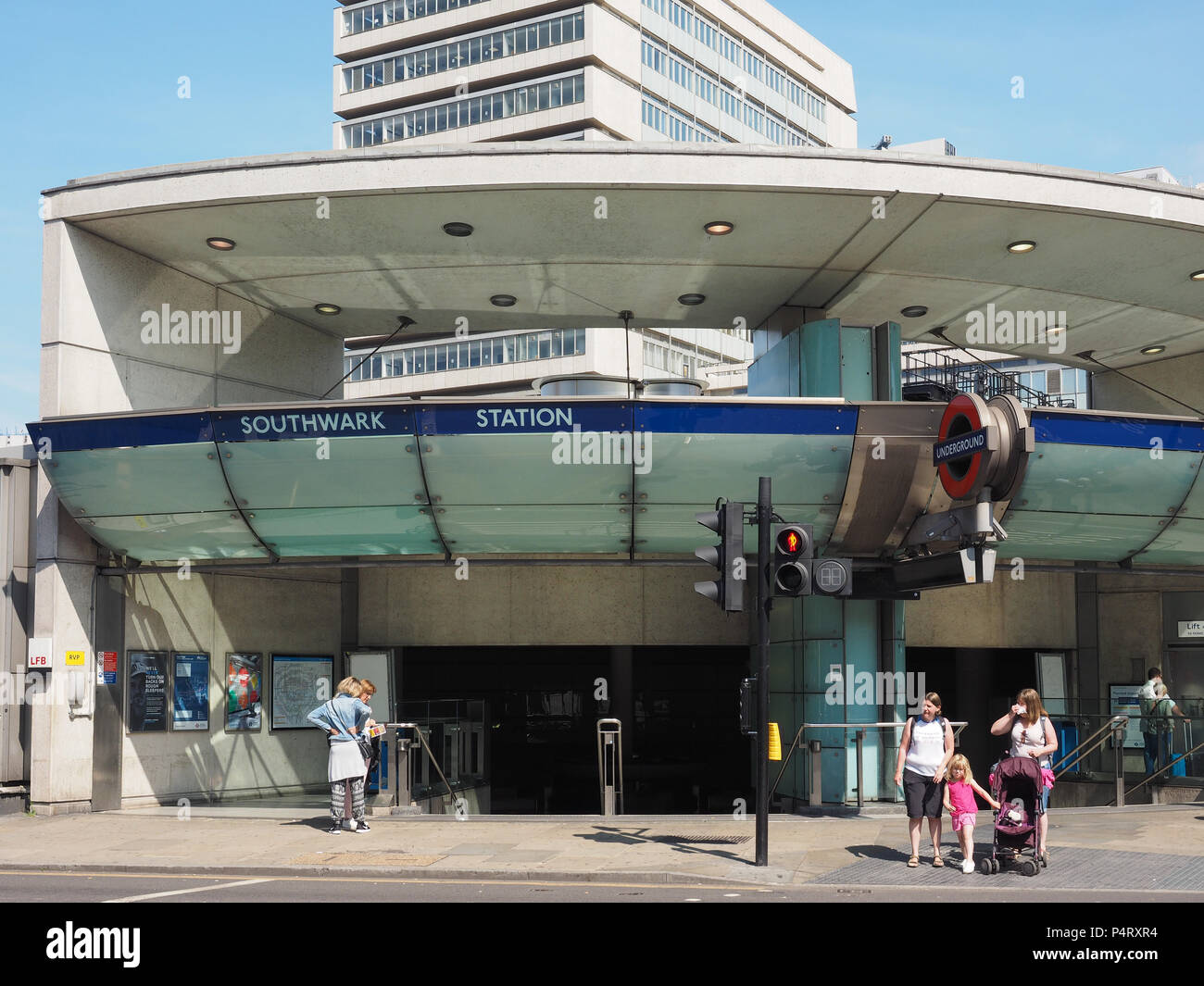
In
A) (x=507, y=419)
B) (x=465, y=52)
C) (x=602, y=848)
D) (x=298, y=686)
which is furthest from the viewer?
(x=465, y=52)

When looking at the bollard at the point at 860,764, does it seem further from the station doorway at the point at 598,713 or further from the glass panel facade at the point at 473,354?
the glass panel facade at the point at 473,354

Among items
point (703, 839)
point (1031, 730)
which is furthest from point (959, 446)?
point (703, 839)

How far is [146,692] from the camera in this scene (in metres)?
19.6

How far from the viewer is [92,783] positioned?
60.0 ft

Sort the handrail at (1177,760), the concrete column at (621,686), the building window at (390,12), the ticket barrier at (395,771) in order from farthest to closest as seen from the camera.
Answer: the building window at (390,12) < the concrete column at (621,686) < the handrail at (1177,760) < the ticket barrier at (395,771)

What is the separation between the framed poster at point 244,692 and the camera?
21234 millimetres

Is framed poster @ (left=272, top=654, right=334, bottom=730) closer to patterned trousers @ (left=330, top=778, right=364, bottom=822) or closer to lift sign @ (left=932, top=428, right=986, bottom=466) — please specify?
patterned trousers @ (left=330, top=778, right=364, bottom=822)

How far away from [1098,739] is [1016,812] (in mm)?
7294

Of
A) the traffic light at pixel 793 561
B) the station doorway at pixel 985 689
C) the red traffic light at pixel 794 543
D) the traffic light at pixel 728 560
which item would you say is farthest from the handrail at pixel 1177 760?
the traffic light at pixel 728 560

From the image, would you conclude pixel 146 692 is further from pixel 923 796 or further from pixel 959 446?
pixel 959 446

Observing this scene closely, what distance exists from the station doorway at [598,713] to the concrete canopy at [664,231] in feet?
44.1
